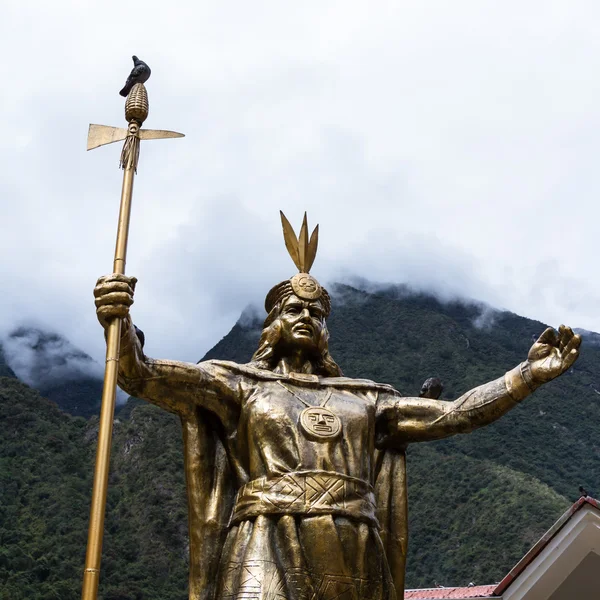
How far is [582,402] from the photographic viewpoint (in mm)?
29453

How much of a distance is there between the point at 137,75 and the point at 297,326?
1986 mm

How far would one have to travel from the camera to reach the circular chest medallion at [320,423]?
21.0ft

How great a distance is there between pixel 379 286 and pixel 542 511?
13874 mm

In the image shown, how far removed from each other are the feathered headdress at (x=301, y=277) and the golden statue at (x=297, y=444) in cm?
1

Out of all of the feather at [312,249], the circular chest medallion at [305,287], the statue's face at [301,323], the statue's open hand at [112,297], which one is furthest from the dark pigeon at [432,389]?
the statue's open hand at [112,297]

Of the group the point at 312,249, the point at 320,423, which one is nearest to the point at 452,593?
the point at 312,249

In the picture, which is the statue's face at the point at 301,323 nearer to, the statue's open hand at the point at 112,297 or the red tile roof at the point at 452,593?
the statue's open hand at the point at 112,297

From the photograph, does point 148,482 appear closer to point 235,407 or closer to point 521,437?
point 521,437

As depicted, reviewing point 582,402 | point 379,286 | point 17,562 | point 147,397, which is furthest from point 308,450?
point 379,286

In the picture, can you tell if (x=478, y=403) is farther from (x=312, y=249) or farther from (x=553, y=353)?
(x=312, y=249)

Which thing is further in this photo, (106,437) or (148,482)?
(148,482)

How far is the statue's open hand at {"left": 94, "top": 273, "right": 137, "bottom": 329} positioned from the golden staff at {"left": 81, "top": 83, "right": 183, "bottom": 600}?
5 centimetres

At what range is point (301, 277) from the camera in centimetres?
722

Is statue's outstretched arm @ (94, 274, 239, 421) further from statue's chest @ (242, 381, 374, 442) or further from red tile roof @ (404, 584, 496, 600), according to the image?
red tile roof @ (404, 584, 496, 600)
